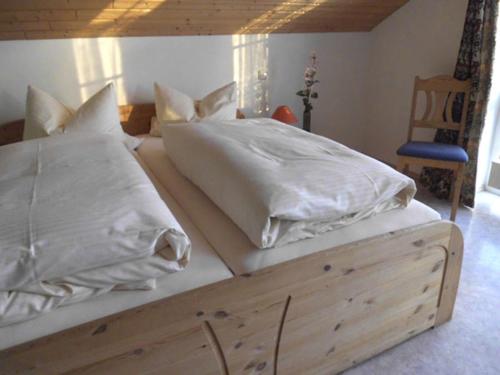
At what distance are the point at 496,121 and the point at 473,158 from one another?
1.48ft

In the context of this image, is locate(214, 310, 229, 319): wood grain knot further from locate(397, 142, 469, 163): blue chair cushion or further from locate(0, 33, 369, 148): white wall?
locate(0, 33, 369, 148): white wall

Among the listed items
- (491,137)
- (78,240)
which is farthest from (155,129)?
(491,137)

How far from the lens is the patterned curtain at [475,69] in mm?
2791

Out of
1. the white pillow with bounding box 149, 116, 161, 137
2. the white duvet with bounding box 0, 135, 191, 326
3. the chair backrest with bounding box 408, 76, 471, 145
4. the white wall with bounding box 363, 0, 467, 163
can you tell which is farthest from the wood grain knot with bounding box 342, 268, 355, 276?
the white wall with bounding box 363, 0, 467, 163

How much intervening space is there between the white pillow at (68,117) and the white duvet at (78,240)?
100cm

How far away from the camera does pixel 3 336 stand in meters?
0.99

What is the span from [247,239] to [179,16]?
A: 2.06 m

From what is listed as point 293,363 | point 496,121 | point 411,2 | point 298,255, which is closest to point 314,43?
point 411,2

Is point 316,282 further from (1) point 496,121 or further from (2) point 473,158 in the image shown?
(1) point 496,121

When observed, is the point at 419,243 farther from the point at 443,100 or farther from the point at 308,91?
the point at 308,91

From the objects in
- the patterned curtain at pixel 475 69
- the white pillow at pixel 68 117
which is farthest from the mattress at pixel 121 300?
the patterned curtain at pixel 475 69

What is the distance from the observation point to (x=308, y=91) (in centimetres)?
349

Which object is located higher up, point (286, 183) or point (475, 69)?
point (475, 69)

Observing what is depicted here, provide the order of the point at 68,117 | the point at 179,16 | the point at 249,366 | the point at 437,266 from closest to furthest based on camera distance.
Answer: the point at 249,366, the point at 437,266, the point at 68,117, the point at 179,16
